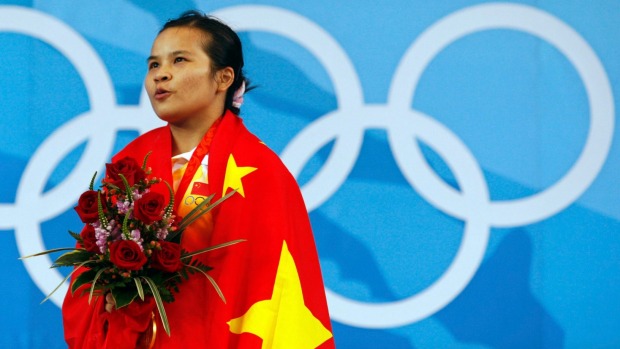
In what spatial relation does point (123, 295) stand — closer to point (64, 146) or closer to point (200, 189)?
point (200, 189)

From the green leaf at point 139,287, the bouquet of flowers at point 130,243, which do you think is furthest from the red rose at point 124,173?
the green leaf at point 139,287

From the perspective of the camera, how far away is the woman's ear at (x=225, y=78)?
8.82 ft

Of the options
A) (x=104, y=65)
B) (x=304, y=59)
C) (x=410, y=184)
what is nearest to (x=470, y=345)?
(x=410, y=184)

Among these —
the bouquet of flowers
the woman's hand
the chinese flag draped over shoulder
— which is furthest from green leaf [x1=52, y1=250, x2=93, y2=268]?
the chinese flag draped over shoulder

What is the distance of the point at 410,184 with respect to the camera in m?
4.32

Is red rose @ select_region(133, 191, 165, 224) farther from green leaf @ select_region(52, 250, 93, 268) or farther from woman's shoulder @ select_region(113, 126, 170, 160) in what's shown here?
woman's shoulder @ select_region(113, 126, 170, 160)

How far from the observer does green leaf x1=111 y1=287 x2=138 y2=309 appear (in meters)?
2.26

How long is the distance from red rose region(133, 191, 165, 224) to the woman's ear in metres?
0.52

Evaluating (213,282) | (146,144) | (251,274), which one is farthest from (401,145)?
(213,282)

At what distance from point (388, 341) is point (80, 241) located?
225 centimetres

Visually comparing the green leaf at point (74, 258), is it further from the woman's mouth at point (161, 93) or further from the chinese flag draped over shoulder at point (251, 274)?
the woman's mouth at point (161, 93)

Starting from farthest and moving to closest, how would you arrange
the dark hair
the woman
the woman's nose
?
the dark hair
the woman's nose
the woman

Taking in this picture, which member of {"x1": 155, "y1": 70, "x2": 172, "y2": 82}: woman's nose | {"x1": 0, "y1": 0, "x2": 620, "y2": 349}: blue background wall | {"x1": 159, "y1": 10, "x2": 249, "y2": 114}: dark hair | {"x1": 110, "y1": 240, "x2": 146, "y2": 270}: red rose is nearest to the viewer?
{"x1": 110, "y1": 240, "x2": 146, "y2": 270}: red rose

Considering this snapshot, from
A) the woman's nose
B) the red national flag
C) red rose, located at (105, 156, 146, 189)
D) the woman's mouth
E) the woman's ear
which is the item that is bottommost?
red rose, located at (105, 156, 146, 189)
